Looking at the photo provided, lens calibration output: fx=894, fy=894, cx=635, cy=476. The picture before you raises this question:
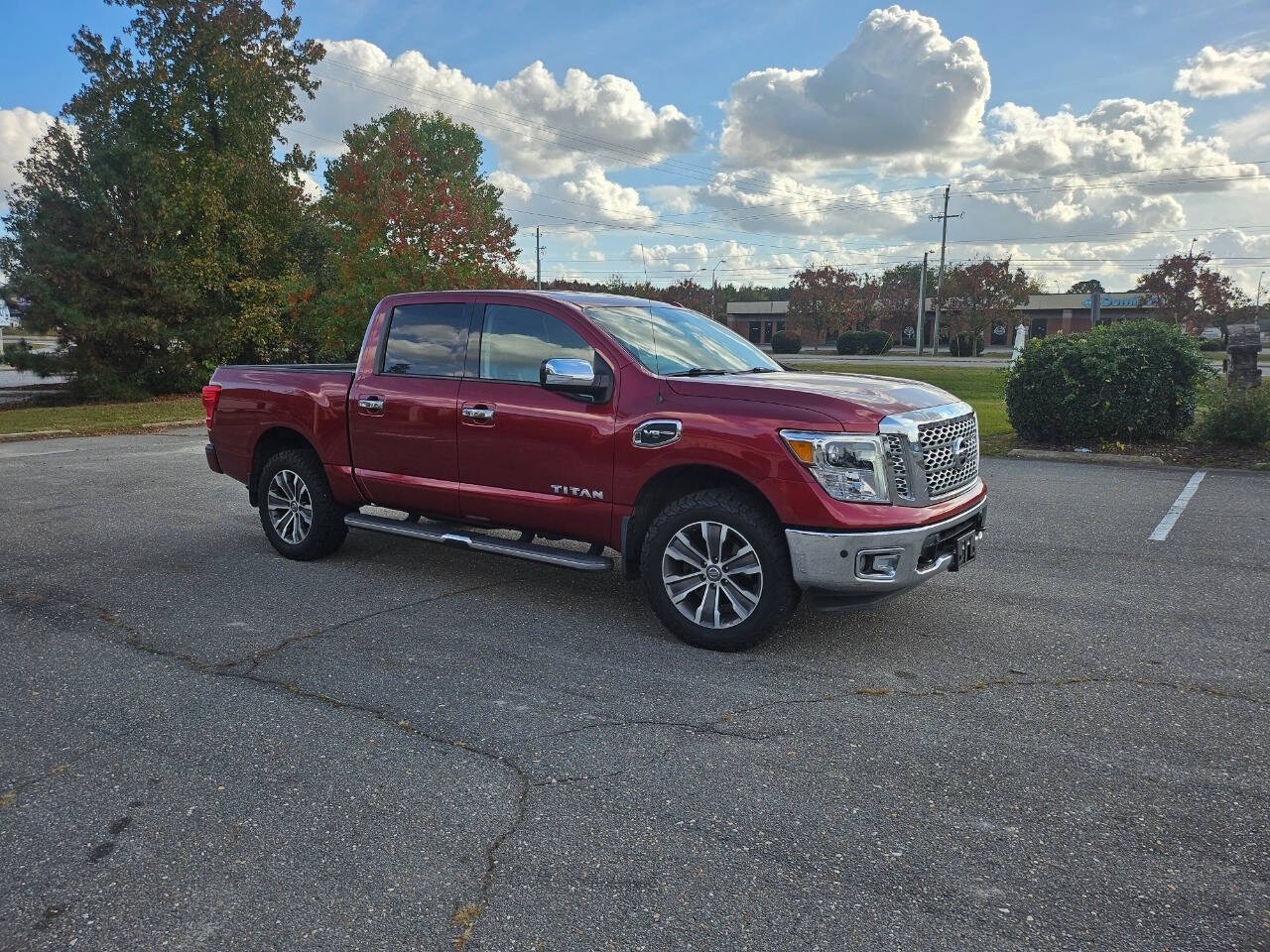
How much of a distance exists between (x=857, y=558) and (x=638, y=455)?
130cm

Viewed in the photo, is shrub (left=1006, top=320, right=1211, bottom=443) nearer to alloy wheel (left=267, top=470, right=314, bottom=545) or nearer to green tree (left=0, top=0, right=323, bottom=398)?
alloy wheel (left=267, top=470, right=314, bottom=545)

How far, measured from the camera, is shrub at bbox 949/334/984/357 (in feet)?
189

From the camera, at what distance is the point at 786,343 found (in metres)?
67.9

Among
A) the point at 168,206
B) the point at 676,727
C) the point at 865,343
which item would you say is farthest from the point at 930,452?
the point at 865,343

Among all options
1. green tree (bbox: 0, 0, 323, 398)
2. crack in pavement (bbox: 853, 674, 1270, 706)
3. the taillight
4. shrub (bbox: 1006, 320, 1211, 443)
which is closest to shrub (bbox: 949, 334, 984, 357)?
green tree (bbox: 0, 0, 323, 398)

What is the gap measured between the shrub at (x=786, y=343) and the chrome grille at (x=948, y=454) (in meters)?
59.3

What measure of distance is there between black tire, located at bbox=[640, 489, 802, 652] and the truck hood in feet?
1.75

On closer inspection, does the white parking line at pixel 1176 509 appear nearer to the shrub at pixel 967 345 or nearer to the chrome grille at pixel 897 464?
the chrome grille at pixel 897 464

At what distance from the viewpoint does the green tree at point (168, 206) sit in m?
22.3

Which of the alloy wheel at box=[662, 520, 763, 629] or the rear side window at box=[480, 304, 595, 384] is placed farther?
the rear side window at box=[480, 304, 595, 384]

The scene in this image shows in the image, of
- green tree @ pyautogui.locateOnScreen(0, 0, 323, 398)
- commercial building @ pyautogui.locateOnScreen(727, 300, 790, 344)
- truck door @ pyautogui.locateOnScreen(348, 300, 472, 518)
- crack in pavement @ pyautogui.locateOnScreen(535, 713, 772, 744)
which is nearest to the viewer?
crack in pavement @ pyautogui.locateOnScreen(535, 713, 772, 744)

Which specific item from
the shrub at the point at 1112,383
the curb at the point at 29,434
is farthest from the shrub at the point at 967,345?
the curb at the point at 29,434

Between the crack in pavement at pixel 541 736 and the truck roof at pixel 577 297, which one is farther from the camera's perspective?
the truck roof at pixel 577 297

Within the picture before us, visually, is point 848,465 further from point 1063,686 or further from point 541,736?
point 541,736
